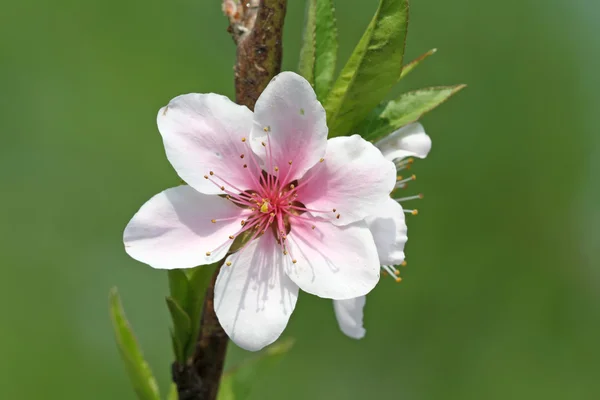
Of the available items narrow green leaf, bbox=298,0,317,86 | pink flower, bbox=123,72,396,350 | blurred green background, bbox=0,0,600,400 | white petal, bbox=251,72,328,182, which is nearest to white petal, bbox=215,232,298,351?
pink flower, bbox=123,72,396,350

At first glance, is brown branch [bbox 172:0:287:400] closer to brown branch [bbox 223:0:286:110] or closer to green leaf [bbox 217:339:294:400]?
brown branch [bbox 223:0:286:110]

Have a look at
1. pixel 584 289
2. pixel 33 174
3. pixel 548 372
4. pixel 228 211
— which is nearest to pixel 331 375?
pixel 548 372

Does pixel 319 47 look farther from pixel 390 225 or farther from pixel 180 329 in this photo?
pixel 180 329

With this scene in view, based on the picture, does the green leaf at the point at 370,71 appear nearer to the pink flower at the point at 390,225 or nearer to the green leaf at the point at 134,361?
the pink flower at the point at 390,225

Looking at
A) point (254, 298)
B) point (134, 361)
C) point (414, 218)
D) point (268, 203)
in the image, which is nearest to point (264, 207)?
point (268, 203)

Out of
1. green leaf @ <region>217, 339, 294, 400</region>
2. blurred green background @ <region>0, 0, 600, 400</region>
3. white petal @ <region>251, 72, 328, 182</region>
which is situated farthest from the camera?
blurred green background @ <region>0, 0, 600, 400</region>

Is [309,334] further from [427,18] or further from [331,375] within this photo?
[427,18]

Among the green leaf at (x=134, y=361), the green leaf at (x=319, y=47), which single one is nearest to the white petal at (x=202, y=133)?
the green leaf at (x=319, y=47)
